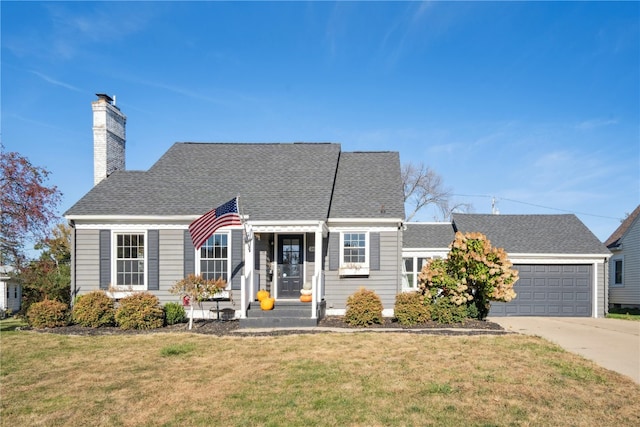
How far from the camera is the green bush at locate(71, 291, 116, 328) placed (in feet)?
47.6

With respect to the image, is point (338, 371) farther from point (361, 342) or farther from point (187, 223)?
point (187, 223)

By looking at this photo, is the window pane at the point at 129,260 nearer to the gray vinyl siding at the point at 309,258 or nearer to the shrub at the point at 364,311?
the gray vinyl siding at the point at 309,258

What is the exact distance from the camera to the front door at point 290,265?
16.9 metres

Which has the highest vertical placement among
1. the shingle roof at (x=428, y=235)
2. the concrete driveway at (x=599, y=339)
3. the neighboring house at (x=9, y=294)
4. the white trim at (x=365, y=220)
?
the white trim at (x=365, y=220)

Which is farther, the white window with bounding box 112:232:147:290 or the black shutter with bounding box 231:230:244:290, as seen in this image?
the white window with bounding box 112:232:147:290

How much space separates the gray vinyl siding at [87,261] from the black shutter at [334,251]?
724 centimetres

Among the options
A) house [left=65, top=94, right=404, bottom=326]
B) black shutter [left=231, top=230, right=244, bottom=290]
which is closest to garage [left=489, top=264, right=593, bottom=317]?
house [left=65, top=94, right=404, bottom=326]

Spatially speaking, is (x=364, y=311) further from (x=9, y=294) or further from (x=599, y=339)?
(x=9, y=294)

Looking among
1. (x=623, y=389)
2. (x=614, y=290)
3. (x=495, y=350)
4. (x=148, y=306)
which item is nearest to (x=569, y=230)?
(x=614, y=290)

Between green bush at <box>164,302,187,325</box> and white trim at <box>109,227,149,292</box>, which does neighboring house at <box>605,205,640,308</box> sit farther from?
white trim at <box>109,227,149,292</box>

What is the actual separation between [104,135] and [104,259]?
494 cm

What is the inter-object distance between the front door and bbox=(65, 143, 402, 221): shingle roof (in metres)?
1.32

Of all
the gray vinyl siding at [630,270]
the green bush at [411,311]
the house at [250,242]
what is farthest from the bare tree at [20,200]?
the gray vinyl siding at [630,270]

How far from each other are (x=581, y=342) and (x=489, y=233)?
10.2 meters
